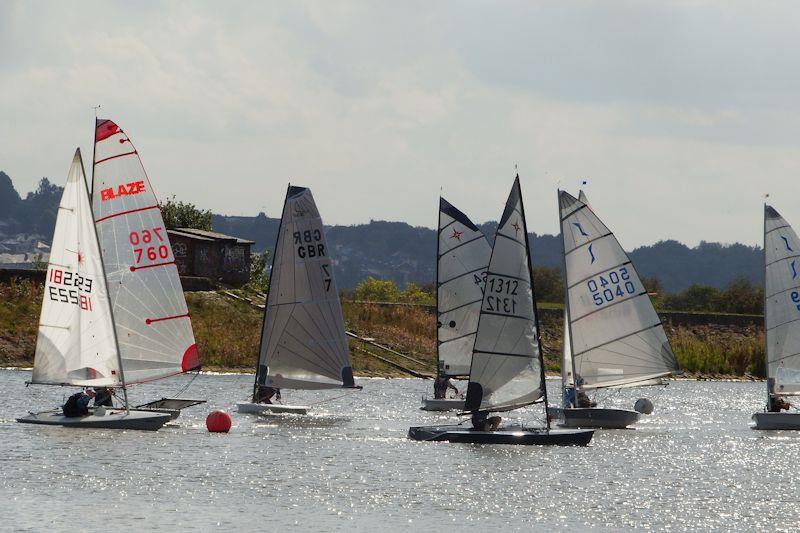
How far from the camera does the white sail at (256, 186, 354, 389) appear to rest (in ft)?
189

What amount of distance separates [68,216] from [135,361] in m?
5.56

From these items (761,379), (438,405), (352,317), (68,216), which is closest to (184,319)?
(68,216)

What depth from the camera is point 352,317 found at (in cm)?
10600

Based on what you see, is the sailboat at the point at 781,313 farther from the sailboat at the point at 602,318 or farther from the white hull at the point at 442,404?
the white hull at the point at 442,404

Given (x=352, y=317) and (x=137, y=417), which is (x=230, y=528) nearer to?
(x=137, y=417)

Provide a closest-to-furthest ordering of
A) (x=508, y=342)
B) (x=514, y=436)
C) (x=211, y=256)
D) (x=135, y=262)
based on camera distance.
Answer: (x=514, y=436), (x=508, y=342), (x=135, y=262), (x=211, y=256)

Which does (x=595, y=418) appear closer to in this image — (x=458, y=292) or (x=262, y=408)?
(x=458, y=292)

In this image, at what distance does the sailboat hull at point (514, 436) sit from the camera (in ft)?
153

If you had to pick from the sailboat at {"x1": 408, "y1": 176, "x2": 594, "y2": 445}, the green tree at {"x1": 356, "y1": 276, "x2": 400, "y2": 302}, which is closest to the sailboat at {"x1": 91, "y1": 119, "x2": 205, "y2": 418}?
the sailboat at {"x1": 408, "y1": 176, "x2": 594, "y2": 445}

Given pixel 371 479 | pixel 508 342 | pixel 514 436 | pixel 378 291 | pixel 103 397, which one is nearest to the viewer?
pixel 371 479

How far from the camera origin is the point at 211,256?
114 m

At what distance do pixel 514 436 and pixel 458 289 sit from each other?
69.6 feet

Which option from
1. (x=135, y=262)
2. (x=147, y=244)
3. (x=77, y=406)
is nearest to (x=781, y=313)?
(x=147, y=244)

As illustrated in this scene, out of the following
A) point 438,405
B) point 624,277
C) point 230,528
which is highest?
point 624,277
